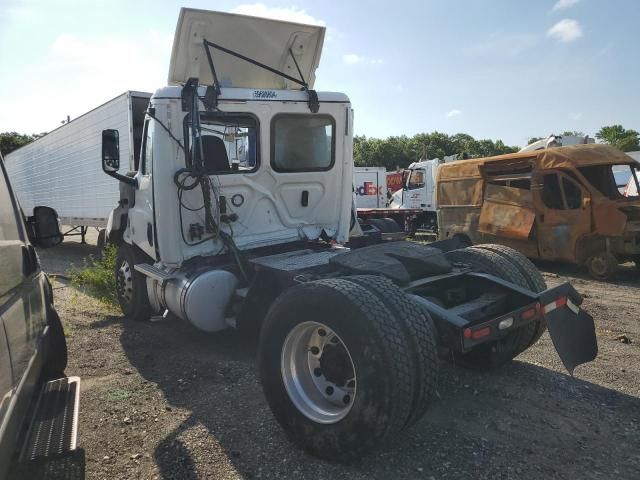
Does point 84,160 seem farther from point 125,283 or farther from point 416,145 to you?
point 416,145

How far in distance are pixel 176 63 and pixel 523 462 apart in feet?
16.2

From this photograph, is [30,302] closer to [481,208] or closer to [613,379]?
[613,379]

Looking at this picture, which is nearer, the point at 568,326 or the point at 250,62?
the point at 568,326

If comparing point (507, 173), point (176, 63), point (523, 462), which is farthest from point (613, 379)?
point (507, 173)

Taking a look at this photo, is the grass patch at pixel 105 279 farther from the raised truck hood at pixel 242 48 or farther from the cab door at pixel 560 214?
the cab door at pixel 560 214

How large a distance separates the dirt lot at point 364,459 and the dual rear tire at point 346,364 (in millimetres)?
261

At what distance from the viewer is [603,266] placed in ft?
30.6

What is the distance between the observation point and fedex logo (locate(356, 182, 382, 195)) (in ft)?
75.8

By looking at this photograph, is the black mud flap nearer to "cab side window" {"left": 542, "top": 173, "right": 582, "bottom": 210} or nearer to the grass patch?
the grass patch

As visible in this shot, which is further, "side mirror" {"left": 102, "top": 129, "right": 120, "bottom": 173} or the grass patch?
the grass patch

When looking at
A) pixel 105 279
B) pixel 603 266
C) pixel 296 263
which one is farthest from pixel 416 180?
pixel 296 263

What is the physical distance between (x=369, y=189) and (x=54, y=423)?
21.2 m

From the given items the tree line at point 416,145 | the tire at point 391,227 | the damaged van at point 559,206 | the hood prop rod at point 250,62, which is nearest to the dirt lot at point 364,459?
the tire at point 391,227

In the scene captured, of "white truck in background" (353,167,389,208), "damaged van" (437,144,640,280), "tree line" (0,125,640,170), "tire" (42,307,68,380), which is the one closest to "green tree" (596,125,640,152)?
"tree line" (0,125,640,170)
